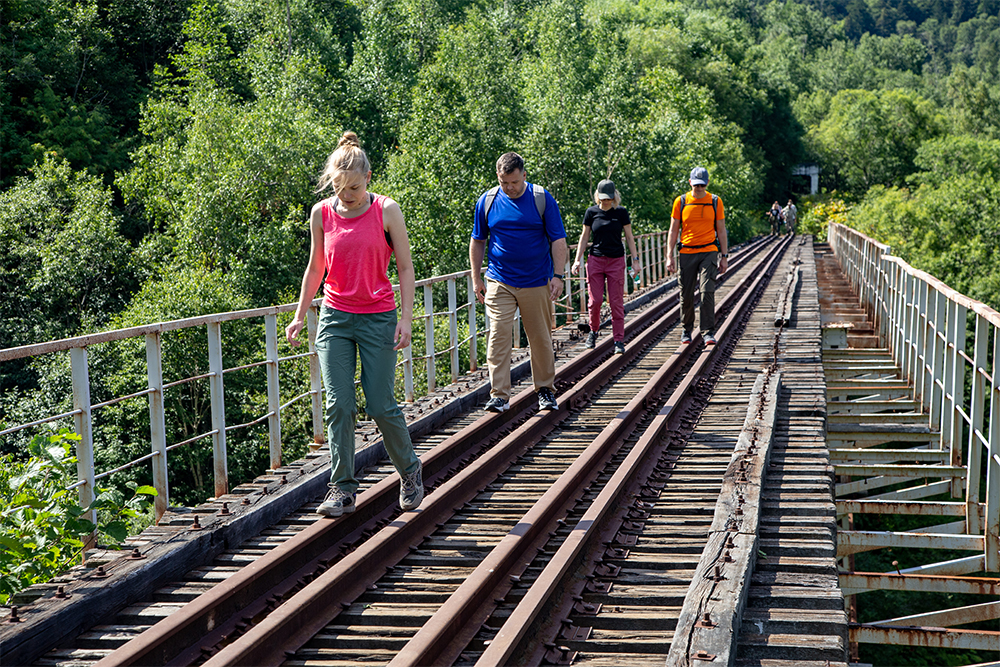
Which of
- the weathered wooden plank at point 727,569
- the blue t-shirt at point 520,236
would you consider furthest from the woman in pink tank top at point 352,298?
the blue t-shirt at point 520,236

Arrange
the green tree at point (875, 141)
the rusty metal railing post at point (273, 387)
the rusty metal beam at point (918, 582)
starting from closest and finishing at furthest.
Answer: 1. the rusty metal beam at point (918, 582)
2. the rusty metal railing post at point (273, 387)
3. the green tree at point (875, 141)

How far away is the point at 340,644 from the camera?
390 centimetres

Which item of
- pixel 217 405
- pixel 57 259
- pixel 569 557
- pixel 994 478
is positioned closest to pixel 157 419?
pixel 217 405

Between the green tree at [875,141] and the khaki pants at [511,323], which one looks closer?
the khaki pants at [511,323]

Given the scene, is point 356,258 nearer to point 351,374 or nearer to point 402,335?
point 402,335

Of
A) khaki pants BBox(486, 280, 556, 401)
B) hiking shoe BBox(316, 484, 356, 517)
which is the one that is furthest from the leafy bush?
khaki pants BBox(486, 280, 556, 401)

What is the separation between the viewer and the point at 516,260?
7430mm

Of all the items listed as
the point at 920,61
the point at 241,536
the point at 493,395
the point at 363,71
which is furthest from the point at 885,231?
the point at 920,61

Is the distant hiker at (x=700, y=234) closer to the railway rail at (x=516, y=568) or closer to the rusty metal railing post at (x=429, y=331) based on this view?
the rusty metal railing post at (x=429, y=331)

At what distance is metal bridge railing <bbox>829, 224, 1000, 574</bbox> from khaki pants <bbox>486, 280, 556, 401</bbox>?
2.96 metres

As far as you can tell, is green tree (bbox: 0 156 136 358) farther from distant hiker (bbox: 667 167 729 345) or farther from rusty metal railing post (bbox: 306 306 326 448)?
rusty metal railing post (bbox: 306 306 326 448)

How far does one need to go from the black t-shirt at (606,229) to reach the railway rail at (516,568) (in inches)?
124

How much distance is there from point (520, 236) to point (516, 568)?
127 inches

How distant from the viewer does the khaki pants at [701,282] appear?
10711 mm
